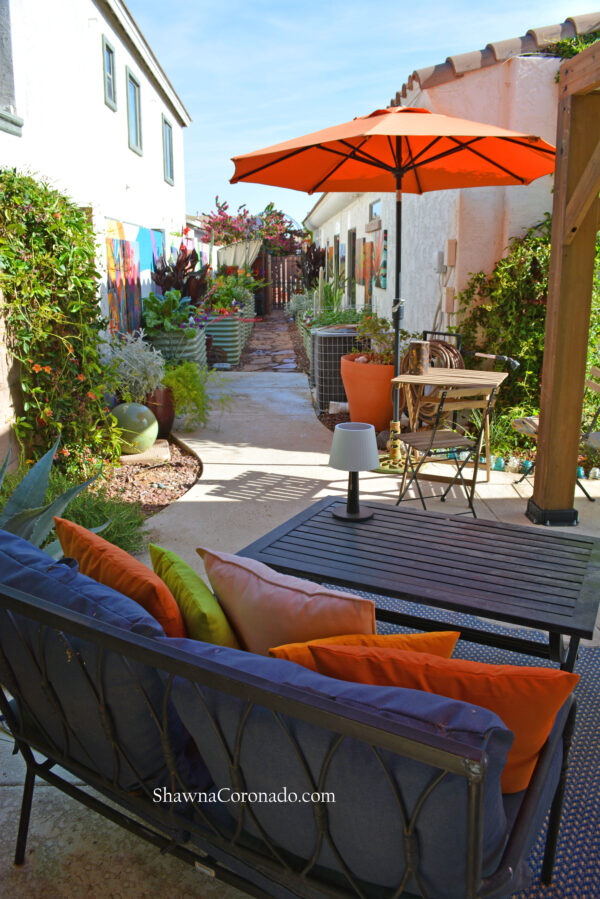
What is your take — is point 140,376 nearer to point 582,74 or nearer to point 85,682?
point 582,74

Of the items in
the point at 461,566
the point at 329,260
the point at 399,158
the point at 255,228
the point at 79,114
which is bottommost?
the point at 461,566

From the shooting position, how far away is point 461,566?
2.66 metres

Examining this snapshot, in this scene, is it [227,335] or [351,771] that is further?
[227,335]

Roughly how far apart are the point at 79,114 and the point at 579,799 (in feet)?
21.7

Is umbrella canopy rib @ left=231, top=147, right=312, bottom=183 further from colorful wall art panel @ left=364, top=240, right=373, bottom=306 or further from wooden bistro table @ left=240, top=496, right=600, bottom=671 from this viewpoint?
colorful wall art panel @ left=364, top=240, right=373, bottom=306

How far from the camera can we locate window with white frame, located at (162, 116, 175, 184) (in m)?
11.2

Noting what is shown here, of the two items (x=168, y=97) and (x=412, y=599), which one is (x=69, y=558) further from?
(x=168, y=97)

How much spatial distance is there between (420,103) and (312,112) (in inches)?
936

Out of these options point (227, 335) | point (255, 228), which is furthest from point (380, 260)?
point (255, 228)

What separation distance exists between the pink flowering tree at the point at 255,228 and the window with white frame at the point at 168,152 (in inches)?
175

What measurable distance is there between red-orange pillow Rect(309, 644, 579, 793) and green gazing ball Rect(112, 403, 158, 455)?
4.69 metres

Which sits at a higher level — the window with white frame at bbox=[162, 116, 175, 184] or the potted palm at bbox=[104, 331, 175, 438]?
the window with white frame at bbox=[162, 116, 175, 184]

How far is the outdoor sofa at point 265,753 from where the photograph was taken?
1.13 metres

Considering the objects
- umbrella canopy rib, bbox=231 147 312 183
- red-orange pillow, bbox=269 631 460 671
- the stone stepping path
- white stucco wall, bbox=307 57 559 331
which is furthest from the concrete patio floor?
umbrella canopy rib, bbox=231 147 312 183
